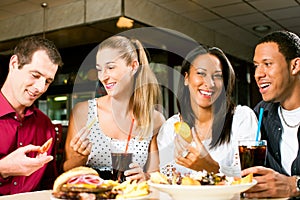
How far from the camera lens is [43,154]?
1566mm

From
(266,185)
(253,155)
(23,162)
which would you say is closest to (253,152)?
(253,155)

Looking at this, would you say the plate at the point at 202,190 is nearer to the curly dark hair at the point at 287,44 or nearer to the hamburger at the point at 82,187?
the hamburger at the point at 82,187

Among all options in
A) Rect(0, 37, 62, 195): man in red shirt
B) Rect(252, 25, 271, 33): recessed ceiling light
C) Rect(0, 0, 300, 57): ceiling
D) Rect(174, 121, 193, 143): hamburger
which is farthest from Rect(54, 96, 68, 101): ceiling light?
Rect(174, 121, 193, 143): hamburger

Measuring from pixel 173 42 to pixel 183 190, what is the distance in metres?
4.10

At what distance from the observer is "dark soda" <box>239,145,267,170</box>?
4.98 feet

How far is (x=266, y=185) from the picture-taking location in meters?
1.48

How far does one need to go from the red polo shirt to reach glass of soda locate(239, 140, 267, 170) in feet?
3.79

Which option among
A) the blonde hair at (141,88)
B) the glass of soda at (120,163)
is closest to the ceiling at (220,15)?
the blonde hair at (141,88)

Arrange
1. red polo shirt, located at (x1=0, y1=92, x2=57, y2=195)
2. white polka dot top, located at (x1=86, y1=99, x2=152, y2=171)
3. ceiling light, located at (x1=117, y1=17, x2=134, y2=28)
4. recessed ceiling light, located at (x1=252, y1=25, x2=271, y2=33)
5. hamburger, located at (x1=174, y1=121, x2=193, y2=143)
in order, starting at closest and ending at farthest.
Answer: red polo shirt, located at (x1=0, y1=92, x2=57, y2=195) → hamburger, located at (x1=174, y1=121, x2=193, y2=143) → white polka dot top, located at (x1=86, y1=99, x2=152, y2=171) → ceiling light, located at (x1=117, y1=17, x2=134, y2=28) → recessed ceiling light, located at (x1=252, y1=25, x2=271, y2=33)

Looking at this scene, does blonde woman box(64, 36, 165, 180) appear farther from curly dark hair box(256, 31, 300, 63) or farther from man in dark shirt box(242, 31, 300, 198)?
curly dark hair box(256, 31, 300, 63)

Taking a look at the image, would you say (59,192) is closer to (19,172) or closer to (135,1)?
(19,172)

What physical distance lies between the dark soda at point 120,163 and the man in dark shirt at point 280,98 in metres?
0.87

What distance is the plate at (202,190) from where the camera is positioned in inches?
46.1

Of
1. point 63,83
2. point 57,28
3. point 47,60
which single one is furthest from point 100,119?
point 63,83
